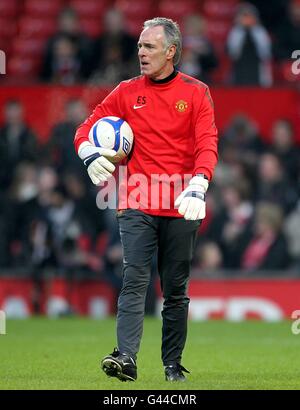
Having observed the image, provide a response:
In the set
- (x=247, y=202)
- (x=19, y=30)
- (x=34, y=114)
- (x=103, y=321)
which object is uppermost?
(x=19, y=30)

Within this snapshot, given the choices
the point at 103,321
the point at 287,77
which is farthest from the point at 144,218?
the point at 287,77

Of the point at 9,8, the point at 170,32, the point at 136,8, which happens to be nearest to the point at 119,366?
the point at 170,32

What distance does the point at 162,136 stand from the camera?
28.8 feet

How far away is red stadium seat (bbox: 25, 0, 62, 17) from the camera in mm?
20609

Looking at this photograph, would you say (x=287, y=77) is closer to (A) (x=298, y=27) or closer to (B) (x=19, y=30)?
(A) (x=298, y=27)

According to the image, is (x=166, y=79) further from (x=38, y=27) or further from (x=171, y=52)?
(x=38, y=27)

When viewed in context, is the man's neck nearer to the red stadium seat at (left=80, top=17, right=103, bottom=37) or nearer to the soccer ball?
the soccer ball

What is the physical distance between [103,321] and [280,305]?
7.70ft

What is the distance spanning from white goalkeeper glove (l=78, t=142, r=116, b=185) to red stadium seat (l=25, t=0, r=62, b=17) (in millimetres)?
12064

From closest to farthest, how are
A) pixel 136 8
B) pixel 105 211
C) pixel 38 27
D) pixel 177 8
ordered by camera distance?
pixel 105 211 → pixel 38 27 → pixel 177 8 → pixel 136 8

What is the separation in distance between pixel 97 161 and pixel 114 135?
0.68ft

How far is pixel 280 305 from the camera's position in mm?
16422

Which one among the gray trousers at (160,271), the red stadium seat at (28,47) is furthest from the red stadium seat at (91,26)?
the gray trousers at (160,271)

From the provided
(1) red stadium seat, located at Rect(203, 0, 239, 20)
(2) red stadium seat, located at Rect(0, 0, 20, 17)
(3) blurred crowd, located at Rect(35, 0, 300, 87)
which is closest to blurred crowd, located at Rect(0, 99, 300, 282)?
(3) blurred crowd, located at Rect(35, 0, 300, 87)
